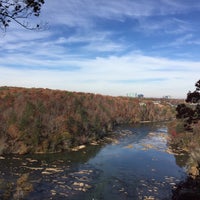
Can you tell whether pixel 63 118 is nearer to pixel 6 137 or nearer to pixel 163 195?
pixel 6 137

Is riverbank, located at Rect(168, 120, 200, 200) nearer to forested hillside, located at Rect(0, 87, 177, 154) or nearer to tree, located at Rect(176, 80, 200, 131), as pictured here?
forested hillside, located at Rect(0, 87, 177, 154)

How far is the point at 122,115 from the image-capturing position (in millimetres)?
96625

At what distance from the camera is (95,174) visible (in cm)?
2975

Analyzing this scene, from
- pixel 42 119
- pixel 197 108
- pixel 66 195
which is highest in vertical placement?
pixel 197 108

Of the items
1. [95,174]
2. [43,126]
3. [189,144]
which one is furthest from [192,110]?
[43,126]

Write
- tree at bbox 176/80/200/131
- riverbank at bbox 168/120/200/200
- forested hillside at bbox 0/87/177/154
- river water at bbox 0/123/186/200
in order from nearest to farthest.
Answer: tree at bbox 176/80/200/131 < river water at bbox 0/123/186/200 < riverbank at bbox 168/120/200/200 < forested hillside at bbox 0/87/177/154

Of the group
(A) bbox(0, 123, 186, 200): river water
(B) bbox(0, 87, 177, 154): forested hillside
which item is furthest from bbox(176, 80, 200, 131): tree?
(B) bbox(0, 87, 177, 154): forested hillside

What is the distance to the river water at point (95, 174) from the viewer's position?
23.5 meters

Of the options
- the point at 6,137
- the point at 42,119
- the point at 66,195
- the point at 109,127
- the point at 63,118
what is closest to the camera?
the point at 66,195

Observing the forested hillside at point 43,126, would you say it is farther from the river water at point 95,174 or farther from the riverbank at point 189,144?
the riverbank at point 189,144

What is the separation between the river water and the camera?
23516 mm

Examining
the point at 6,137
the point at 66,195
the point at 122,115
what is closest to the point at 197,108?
the point at 66,195

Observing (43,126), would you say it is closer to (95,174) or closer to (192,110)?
(95,174)

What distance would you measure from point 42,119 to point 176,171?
25565 millimetres
